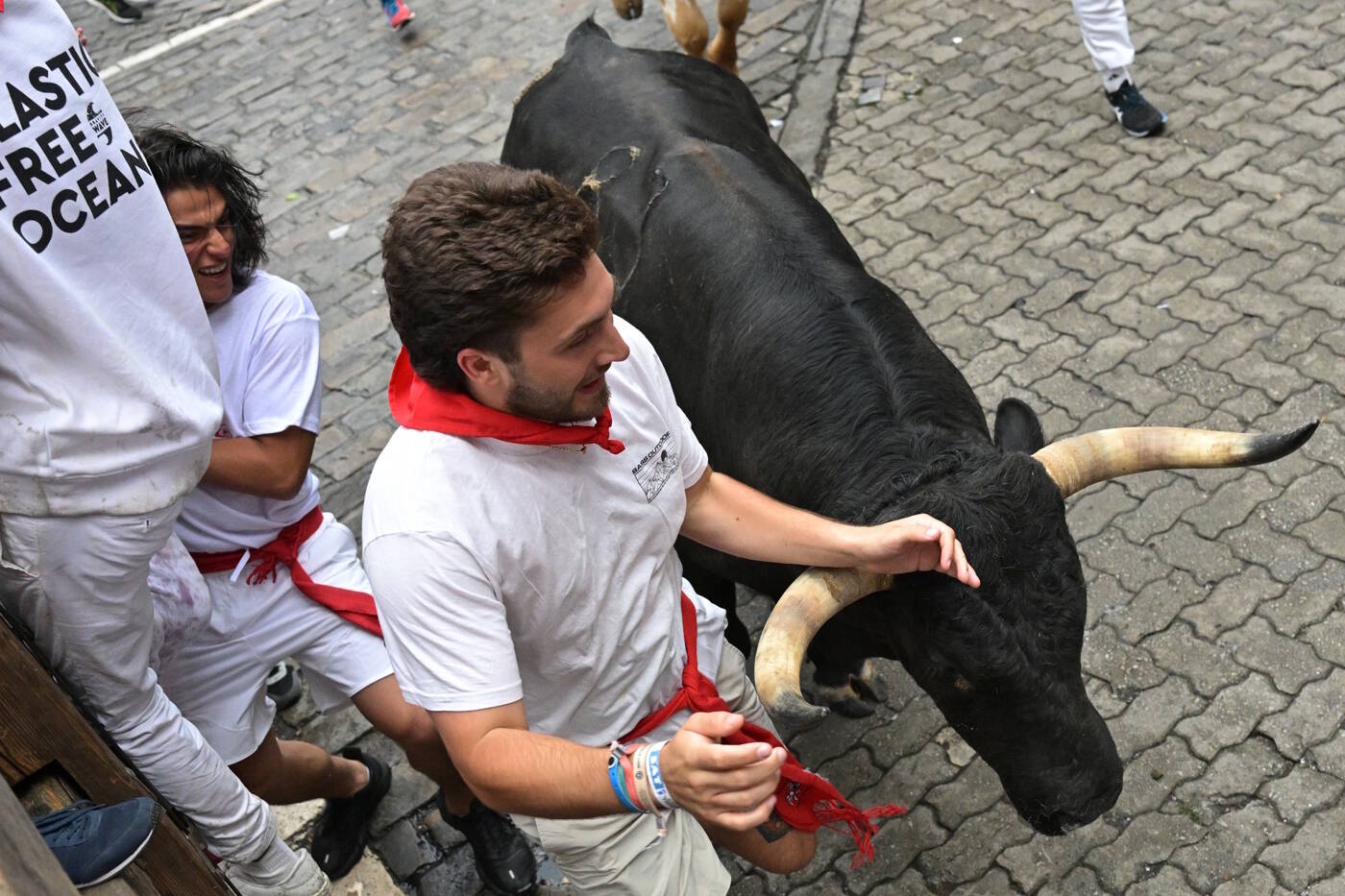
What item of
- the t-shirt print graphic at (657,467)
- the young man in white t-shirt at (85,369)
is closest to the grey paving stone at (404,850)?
the young man in white t-shirt at (85,369)

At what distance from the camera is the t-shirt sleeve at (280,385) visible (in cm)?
336

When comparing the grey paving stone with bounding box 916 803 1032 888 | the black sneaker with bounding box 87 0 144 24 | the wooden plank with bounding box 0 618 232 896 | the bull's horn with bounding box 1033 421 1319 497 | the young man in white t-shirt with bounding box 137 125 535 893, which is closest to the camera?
the wooden plank with bounding box 0 618 232 896

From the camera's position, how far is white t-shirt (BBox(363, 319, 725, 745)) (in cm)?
238

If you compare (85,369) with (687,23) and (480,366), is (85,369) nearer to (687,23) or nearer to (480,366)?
(480,366)

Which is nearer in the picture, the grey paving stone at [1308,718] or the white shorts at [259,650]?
the white shorts at [259,650]

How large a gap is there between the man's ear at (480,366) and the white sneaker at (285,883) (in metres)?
1.86

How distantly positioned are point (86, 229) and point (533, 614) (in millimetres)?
1260

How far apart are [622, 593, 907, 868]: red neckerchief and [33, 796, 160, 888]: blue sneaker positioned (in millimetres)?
1041

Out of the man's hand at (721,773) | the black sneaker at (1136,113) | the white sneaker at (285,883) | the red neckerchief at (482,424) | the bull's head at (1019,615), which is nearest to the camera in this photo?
the man's hand at (721,773)

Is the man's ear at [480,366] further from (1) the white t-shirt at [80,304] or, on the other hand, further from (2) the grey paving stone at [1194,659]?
(2) the grey paving stone at [1194,659]

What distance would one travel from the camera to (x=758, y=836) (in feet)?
10.1

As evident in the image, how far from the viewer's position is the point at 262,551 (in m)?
3.67

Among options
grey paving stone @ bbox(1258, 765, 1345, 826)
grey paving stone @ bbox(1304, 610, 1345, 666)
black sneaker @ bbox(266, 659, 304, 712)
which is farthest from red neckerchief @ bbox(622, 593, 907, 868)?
black sneaker @ bbox(266, 659, 304, 712)

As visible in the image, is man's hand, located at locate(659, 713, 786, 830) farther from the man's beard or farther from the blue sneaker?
the blue sneaker
